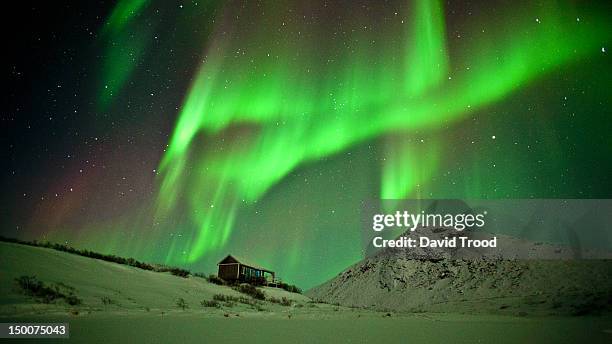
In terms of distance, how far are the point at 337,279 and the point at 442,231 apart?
96.2 feet

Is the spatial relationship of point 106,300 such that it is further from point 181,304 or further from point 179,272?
point 179,272

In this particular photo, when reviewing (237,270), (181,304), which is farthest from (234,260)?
(181,304)

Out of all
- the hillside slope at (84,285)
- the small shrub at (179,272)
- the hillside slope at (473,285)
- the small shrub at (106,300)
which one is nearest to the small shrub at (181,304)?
the hillside slope at (84,285)

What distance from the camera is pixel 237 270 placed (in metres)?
54.0

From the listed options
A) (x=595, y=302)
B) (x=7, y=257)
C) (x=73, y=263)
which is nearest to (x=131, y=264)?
(x=73, y=263)

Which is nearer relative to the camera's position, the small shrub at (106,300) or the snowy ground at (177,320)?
the snowy ground at (177,320)

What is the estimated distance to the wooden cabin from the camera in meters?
53.8

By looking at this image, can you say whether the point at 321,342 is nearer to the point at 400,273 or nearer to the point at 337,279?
the point at 400,273

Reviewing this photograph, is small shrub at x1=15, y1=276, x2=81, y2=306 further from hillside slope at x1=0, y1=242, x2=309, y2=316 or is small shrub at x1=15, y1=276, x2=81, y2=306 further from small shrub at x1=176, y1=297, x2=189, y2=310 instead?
small shrub at x1=176, y1=297, x2=189, y2=310

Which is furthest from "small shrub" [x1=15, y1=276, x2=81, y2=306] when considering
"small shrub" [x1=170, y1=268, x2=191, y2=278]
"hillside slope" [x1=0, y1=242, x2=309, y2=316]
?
"small shrub" [x1=170, y1=268, x2=191, y2=278]

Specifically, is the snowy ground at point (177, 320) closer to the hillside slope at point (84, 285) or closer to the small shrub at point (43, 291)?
the hillside slope at point (84, 285)

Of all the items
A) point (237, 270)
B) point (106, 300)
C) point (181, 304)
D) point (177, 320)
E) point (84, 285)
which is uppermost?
point (237, 270)

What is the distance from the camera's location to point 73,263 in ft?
81.8

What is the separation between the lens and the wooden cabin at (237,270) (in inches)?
2116
